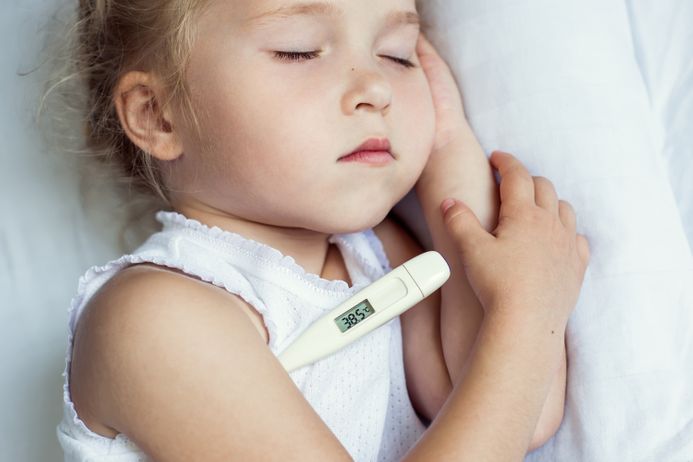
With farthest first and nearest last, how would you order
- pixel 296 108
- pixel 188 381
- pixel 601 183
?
pixel 601 183 → pixel 296 108 → pixel 188 381

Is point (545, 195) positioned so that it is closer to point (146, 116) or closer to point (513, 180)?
point (513, 180)

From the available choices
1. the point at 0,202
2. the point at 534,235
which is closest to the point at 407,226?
the point at 534,235

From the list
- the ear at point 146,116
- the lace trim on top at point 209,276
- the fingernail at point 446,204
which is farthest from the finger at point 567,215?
the ear at point 146,116

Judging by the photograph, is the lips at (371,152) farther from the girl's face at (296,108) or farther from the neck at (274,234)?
the neck at (274,234)

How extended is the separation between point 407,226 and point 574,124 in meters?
0.28

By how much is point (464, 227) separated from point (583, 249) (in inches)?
5.6

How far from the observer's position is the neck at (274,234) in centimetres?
105

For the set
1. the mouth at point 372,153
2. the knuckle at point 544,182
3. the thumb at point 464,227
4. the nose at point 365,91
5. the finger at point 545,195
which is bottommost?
the thumb at point 464,227

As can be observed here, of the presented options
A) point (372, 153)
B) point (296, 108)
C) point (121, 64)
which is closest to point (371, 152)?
point (372, 153)

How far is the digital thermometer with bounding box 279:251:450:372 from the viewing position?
0.96m

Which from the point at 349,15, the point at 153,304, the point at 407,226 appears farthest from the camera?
the point at 407,226

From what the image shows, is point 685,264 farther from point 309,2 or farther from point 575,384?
point 309,2

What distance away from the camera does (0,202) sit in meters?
1.26

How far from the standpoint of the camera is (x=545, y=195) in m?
1.03
